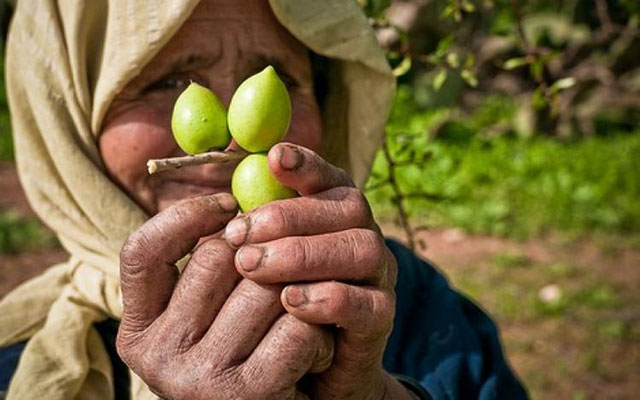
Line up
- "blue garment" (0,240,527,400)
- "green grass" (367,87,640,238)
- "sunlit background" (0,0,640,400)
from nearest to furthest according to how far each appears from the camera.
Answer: "blue garment" (0,240,527,400), "sunlit background" (0,0,640,400), "green grass" (367,87,640,238)

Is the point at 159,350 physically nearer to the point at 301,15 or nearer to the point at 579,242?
the point at 301,15

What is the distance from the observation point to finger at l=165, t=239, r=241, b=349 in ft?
4.37

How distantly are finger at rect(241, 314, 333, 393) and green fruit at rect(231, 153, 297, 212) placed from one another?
0.18m

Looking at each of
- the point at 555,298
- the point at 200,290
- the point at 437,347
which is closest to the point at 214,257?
the point at 200,290

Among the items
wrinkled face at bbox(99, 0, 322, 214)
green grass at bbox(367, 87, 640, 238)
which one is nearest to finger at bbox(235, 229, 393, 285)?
wrinkled face at bbox(99, 0, 322, 214)

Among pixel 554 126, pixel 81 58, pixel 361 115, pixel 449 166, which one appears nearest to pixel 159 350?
pixel 81 58

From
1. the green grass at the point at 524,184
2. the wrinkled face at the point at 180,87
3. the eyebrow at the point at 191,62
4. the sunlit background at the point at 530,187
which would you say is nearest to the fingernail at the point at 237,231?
the wrinkled face at the point at 180,87

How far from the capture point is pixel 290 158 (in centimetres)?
127

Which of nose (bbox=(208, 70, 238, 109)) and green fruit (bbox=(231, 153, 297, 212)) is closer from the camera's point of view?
green fruit (bbox=(231, 153, 297, 212))

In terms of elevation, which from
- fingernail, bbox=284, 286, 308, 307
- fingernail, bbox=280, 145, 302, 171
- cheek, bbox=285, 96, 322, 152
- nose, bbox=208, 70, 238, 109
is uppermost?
fingernail, bbox=280, 145, 302, 171

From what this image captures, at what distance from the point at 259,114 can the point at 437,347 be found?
116 centimetres

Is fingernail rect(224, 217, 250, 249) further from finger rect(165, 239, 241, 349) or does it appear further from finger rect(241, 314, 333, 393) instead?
finger rect(241, 314, 333, 393)

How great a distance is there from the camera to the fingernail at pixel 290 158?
1.26 metres

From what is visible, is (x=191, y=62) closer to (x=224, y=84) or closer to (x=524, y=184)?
(x=224, y=84)
